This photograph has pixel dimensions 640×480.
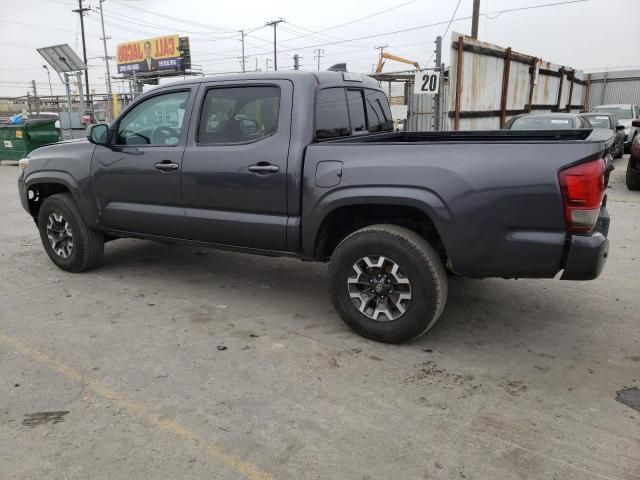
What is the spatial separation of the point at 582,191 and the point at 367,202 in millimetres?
1285

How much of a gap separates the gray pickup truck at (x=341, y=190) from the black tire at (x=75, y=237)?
0.02 metres

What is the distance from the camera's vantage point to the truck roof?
3.90 meters

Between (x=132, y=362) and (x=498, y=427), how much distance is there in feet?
7.49

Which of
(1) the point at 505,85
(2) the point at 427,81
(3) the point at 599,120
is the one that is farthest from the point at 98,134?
(1) the point at 505,85

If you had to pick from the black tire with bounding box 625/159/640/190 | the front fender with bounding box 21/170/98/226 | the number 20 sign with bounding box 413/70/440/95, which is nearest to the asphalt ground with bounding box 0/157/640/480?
the front fender with bounding box 21/170/98/226

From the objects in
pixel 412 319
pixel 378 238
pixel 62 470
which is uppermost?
pixel 378 238

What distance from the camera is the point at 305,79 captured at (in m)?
3.85

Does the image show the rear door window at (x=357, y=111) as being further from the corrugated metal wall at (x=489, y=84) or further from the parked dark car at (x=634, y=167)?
the corrugated metal wall at (x=489, y=84)

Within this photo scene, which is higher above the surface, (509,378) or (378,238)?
(378,238)

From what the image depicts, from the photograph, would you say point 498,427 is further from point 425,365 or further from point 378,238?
point 378,238

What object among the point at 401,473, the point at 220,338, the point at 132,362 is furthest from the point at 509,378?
the point at 132,362

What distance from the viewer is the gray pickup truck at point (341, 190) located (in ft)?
9.95

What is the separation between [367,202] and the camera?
3.46 metres

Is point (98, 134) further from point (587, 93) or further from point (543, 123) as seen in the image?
point (587, 93)
